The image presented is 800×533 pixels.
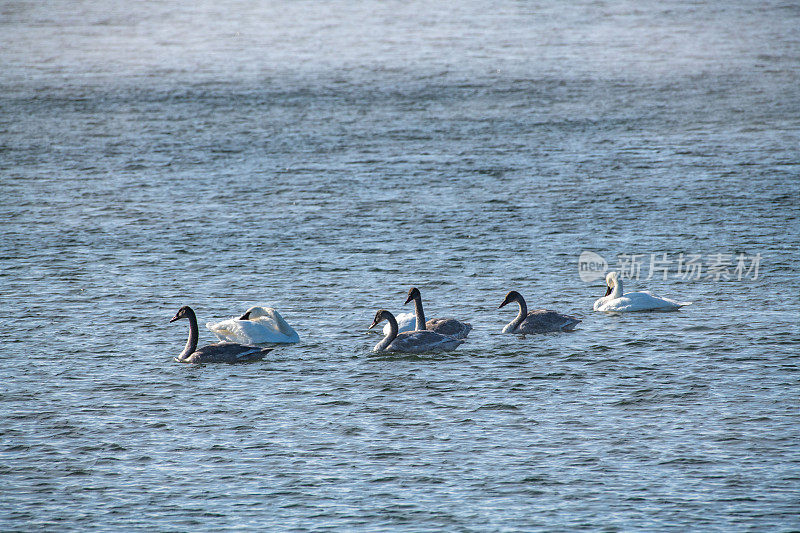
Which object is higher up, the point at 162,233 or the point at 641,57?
the point at 641,57

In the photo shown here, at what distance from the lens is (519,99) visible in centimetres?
4641

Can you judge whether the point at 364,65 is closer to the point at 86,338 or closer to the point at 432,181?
the point at 432,181

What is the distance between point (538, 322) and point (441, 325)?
1.71m

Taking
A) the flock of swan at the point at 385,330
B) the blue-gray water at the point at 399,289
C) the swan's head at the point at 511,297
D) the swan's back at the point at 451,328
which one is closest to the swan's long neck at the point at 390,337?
the flock of swan at the point at 385,330

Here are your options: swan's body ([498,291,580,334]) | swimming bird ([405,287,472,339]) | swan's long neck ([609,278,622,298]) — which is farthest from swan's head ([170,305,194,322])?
swan's long neck ([609,278,622,298])

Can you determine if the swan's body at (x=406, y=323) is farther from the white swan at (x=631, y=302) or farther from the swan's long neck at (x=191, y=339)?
the white swan at (x=631, y=302)

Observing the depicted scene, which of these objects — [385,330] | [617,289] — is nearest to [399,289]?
[385,330]

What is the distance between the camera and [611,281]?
2219 centimetres

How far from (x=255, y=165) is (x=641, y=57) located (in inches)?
1050

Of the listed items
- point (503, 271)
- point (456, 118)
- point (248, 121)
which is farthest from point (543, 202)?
point (248, 121)

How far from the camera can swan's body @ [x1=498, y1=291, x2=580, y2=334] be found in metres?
20.1

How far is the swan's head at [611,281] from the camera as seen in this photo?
21859 millimetres

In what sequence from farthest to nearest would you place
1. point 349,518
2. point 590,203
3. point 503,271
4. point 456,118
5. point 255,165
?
point 456,118 < point 255,165 < point 590,203 < point 503,271 < point 349,518

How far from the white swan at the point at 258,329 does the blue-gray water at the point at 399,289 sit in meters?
0.29
